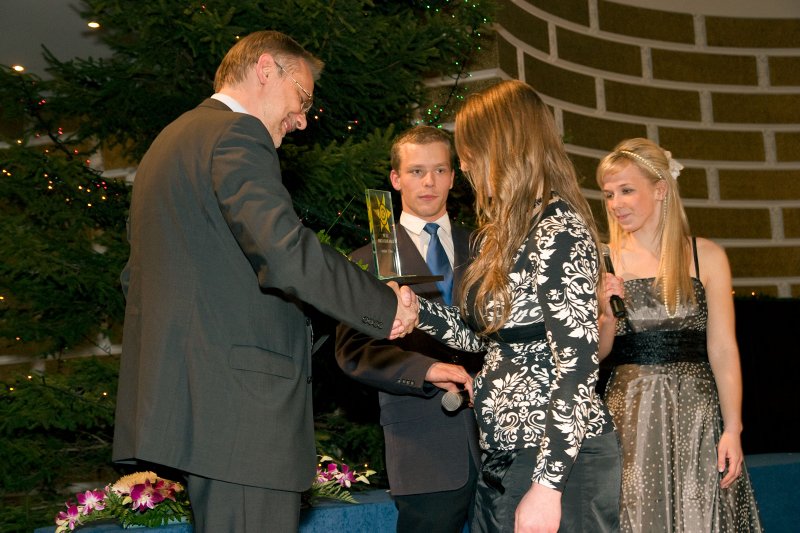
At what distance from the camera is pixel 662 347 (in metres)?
3.14

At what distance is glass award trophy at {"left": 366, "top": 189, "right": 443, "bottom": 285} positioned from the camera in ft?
7.97

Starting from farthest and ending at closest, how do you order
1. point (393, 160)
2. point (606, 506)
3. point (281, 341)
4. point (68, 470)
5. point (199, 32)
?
point (68, 470), point (199, 32), point (393, 160), point (281, 341), point (606, 506)

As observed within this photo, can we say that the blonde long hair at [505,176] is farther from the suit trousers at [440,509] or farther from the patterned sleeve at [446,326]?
the suit trousers at [440,509]

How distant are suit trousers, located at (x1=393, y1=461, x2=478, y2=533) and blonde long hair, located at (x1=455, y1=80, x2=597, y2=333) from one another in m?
0.79

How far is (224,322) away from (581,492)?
2.85ft

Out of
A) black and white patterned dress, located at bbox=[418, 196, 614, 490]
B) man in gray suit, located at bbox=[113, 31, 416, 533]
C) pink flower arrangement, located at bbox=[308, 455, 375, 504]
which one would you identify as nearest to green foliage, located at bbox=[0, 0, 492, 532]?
pink flower arrangement, located at bbox=[308, 455, 375, 504]

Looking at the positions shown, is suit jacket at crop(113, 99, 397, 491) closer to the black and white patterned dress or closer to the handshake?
the handshake

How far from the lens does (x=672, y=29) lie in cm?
653

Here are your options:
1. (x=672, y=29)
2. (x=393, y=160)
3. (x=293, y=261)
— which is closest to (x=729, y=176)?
(x=672, y=29)

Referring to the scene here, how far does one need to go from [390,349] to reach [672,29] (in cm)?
458

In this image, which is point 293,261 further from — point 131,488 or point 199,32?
point 199,32

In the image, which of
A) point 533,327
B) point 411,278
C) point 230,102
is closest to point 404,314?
point 411,278

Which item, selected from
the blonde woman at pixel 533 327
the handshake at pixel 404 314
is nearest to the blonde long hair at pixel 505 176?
the blonde woman at pixel 533 327

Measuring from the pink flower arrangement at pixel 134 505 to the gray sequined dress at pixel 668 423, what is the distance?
5.15 ft
